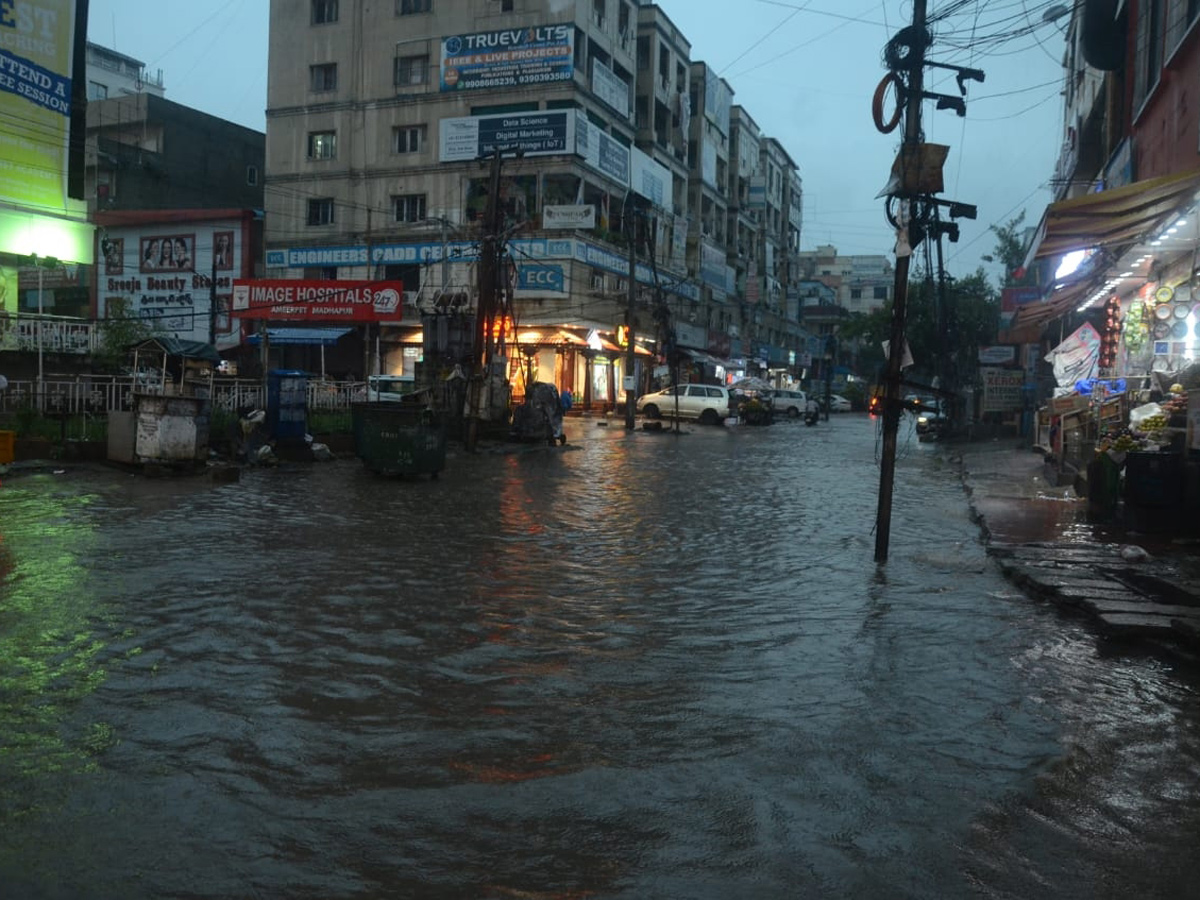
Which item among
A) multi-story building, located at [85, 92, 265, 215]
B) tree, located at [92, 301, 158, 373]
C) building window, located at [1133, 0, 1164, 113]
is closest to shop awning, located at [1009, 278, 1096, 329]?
building window, located at [1133, 0, 1164, 113]

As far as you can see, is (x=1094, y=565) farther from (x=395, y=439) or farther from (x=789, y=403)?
(x=789, y=403)

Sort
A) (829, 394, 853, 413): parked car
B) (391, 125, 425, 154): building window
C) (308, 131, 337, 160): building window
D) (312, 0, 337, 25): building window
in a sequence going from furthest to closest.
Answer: (829, 394, 853, 413): parked car < (312, 0, 337, 25): building window < (308, 131, 337, 160): building window < (391, 125, 425, 154): building window

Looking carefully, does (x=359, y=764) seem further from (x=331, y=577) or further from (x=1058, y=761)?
(x=331, y=577)

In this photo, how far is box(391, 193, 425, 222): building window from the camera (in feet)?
158

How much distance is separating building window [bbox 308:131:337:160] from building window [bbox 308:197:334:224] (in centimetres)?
218

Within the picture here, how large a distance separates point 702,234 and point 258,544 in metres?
55.8

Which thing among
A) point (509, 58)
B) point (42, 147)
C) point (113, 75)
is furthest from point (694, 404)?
point (113, 75)

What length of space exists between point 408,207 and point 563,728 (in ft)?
151

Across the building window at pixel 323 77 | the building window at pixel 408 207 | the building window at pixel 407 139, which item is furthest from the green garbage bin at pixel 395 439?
the building window at pixel 323 77

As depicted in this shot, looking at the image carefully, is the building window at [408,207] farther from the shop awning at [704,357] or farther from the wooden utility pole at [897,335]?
the wooden utility pole at [897,335]

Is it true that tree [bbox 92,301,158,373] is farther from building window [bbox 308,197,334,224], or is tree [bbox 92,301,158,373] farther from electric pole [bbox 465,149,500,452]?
building window [bbox 308,197,334,224]

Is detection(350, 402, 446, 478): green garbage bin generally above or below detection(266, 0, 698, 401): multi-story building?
below

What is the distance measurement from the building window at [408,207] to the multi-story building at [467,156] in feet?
0.22

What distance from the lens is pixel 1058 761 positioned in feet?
15.5
